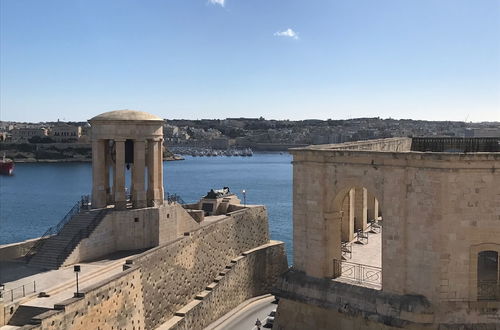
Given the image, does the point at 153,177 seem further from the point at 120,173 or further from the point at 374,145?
the point at 374,145

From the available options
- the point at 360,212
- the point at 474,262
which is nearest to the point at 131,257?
the point at 360,212

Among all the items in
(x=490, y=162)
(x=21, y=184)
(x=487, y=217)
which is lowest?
(x=21, y=184)

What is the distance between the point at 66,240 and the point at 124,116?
5566 mm

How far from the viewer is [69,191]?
263ft

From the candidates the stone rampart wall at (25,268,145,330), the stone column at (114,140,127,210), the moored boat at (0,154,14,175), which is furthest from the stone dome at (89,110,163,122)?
the moored boat at (0,154,14,175)

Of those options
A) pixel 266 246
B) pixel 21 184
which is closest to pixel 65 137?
pixel 21 184

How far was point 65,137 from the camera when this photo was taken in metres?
139

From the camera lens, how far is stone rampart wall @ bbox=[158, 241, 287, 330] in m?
22.5

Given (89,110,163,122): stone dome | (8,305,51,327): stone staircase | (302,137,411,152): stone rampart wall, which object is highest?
(89,110,163,122): stone dome

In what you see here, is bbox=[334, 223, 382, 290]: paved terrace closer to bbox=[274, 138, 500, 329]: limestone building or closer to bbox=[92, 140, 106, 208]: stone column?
bbox=[274, 138, 500, 329]: limestone building

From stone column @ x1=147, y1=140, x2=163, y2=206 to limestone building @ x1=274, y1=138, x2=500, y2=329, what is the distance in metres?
9.30

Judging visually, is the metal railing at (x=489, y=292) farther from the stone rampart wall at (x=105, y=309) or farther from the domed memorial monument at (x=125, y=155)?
the domed memorial monument at (x=125, y=155)

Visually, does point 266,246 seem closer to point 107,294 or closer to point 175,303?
point 175,303

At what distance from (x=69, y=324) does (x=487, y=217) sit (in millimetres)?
11036
